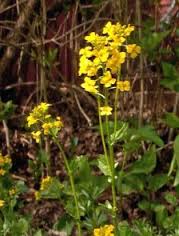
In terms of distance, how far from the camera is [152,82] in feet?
11.3

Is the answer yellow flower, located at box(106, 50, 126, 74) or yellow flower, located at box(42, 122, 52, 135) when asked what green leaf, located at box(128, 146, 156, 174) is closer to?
yellow flower, located at box(42, 122, 52, 135)

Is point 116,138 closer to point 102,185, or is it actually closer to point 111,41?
point 111,41

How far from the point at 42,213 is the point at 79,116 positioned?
0.75 metres

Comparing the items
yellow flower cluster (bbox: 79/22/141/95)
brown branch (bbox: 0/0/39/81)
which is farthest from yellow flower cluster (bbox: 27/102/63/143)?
brown branch (bbox: 0/0/39/81)

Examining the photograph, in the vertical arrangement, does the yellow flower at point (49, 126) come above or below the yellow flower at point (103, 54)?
below

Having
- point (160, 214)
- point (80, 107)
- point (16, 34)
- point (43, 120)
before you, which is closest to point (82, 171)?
point (160, 214)

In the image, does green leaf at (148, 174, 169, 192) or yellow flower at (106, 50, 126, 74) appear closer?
yellow flower at (106, 50, 126, 74)

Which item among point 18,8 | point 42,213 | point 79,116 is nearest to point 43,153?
point 42,213

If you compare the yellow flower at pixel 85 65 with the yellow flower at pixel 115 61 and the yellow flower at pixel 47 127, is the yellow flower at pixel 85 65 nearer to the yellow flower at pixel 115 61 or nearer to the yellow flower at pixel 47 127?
the yellow flower at pixel 115 61

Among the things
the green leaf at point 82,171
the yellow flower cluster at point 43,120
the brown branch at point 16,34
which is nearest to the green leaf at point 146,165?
the green leaf at point 82,171

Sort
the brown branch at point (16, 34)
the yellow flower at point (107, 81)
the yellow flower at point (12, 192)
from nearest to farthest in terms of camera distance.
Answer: the yellow flower at point (107, 81)
the yellow flower at point (12, 192)
the brown branch at point (16, 34)

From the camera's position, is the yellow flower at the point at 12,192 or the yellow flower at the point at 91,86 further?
the yellow flower at the point at 12,192

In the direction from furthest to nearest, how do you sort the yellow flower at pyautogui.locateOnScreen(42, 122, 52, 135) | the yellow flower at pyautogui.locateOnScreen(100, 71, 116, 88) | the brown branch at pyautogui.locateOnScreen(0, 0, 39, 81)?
1. the brown branch at pyautogui.locateOnScreen(0, 0, 39, 81)
2. the yellow flower at pyautogui.locateOnScreen(42, 122, 52, 135)
3. the yellow flower at pyautogui.locateOnScreen(100, 71, 116, 88)

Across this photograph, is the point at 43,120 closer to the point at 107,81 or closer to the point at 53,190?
the point at 107,81
